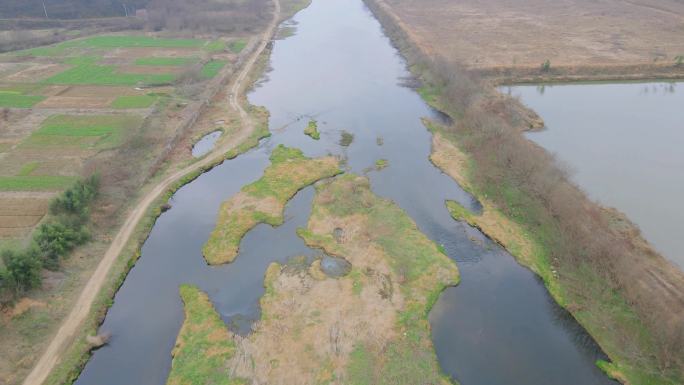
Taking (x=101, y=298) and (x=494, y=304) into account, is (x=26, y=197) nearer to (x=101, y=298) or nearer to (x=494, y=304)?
(x=101, y=298)

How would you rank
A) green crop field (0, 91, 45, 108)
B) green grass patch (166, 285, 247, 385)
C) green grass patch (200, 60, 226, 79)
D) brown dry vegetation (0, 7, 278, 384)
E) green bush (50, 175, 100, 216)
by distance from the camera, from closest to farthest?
1. green grass patch (166, 285, 247, 385)
2. brown dry vegetation (0, 7, 278, 384)
3. green bush (50, 175, 100, 216)
4. green crop field (0, 91, 45, 108)
5. green grass patch (200, 60, 226, 79)

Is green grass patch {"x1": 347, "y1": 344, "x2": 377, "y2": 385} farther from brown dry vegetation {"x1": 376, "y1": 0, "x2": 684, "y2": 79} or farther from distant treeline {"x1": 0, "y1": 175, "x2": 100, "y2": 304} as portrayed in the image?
brown dry vegetation {"x1": 376, "y1": 0, "x2": 684, "y2": 79}

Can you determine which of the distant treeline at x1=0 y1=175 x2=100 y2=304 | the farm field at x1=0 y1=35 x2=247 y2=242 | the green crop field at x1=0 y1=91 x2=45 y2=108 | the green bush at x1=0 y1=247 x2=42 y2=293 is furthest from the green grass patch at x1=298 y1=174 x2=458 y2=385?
the green crop field at x1=0 y1=91 x2=45 y2=108

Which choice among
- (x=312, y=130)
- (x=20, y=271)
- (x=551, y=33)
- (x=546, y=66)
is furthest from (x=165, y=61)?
(x=551, y=33)

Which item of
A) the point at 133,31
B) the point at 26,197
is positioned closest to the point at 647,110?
the point at 26,197

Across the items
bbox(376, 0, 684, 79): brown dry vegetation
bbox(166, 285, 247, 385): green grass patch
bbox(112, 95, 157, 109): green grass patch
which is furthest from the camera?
bbox(376, 0, 684, 79): brown dry vegetation

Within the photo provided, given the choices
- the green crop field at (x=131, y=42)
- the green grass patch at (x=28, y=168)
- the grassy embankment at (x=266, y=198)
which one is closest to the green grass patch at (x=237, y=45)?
the green crop field at (x=131, y=42)

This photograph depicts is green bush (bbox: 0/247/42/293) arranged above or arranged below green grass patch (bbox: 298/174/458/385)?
above
